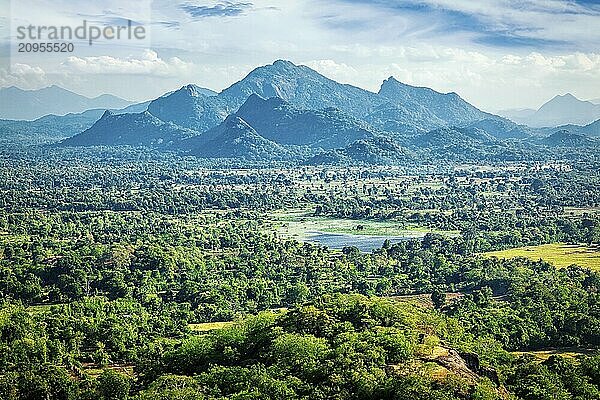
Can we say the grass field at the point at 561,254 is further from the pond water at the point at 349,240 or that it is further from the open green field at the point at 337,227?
the open green field at the point at 337,227

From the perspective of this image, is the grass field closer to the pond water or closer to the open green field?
the pond water

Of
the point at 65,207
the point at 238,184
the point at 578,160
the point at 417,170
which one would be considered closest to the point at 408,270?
the point at 65,207

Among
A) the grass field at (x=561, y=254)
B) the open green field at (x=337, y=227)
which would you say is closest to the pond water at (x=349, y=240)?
the open green field at (x=337, y=227)

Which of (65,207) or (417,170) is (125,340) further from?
(417,170)

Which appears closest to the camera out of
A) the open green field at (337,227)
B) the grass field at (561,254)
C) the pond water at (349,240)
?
the grass field at (561,254)

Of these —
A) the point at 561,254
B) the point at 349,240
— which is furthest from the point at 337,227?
the point at 561,254

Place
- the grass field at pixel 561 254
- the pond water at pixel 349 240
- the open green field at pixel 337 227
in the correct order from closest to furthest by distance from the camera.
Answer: the grass field at pixel 561 254 < the pond water at pixel 349 240 < the open green field at pixel 337 227
